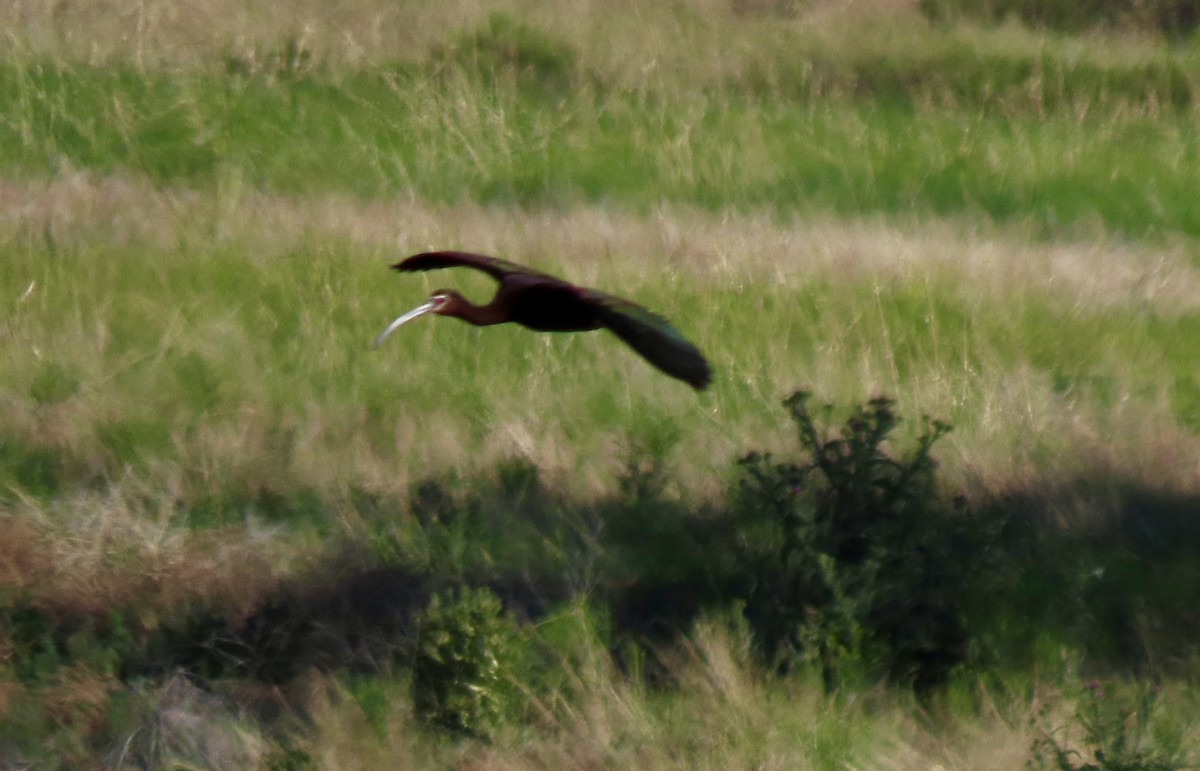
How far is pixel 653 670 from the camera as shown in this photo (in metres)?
5.61

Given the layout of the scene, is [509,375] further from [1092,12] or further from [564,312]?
[1092,12]

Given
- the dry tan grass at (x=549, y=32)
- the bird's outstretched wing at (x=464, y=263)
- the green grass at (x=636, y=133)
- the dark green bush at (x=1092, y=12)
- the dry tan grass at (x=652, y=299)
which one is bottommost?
the dry tan grass at (x=652, y=299)

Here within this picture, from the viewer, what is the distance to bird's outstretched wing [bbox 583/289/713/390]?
3.18 m

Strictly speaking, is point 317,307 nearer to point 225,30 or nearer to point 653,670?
point 653,670

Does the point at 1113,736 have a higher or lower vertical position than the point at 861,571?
lower

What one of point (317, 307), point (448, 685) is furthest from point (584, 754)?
point (317, 307)

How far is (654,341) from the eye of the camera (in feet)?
10.5

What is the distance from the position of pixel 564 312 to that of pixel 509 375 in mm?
3657

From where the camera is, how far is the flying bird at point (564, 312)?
10.5ft

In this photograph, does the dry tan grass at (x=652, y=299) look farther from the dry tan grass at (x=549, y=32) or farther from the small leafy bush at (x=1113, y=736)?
the dry tan grass at (x=549, y=32)

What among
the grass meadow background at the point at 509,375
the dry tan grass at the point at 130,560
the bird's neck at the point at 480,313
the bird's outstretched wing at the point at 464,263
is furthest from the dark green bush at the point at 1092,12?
the bird's neck at the point at 480,313

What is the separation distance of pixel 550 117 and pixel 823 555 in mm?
6134

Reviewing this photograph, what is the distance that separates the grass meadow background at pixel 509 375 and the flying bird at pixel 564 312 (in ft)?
6.10

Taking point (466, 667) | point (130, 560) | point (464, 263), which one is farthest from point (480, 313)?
point (130, 560)
